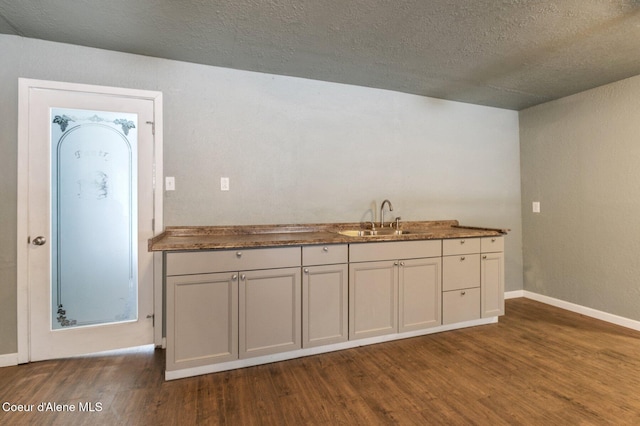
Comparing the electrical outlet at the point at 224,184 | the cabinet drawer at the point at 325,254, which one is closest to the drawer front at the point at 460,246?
the cabinet drawer at the point at 325,254

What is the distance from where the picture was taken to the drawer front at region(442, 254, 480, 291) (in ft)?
8.98

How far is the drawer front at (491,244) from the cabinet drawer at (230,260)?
70.9 inches

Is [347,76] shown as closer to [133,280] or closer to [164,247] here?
[164,247]

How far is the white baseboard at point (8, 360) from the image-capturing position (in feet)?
7.06

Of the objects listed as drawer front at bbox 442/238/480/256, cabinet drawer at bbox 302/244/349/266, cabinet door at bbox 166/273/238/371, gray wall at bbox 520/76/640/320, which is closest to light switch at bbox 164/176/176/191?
cabinet door at bbox 166/273/238/371

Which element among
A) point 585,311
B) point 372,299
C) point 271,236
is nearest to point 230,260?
point 271,236

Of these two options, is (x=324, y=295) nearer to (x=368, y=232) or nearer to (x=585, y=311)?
(x=368, y=232)

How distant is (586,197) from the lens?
322 cm

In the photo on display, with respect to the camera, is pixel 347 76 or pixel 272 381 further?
pixel 347 76

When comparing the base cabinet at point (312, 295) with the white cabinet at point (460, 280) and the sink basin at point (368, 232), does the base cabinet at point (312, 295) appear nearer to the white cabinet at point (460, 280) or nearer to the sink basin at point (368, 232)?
the white cabinet at point (460, 280)

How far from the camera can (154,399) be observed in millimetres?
1796

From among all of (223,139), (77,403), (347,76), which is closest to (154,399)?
(77,403)

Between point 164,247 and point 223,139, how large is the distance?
115 centimetres

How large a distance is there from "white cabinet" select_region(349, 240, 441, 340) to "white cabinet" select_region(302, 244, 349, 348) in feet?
0.22
